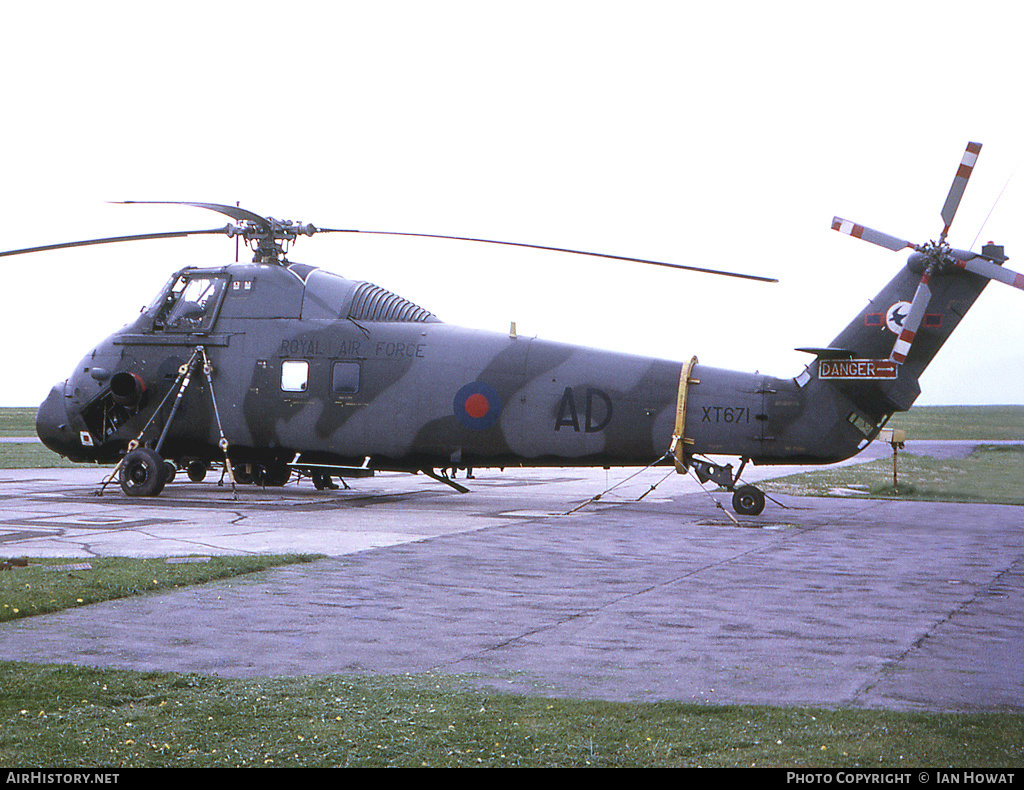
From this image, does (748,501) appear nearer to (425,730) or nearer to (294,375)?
(294,375)

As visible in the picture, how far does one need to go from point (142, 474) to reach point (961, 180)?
15300 mm

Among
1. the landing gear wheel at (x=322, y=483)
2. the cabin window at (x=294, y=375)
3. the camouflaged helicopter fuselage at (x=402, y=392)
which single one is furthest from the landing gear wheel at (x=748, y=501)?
the landing gear wheel at (x=322, y=483)

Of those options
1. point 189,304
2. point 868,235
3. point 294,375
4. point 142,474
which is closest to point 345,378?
point 294,375

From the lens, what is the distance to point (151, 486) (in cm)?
1822

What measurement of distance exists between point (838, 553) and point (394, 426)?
8.76 m

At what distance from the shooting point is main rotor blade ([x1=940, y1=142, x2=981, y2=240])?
1354 centimetres

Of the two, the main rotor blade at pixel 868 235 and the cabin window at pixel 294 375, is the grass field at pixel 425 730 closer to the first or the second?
the main rotor blade at pixel 868 235

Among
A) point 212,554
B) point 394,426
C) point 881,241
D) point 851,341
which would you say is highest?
point 881,241

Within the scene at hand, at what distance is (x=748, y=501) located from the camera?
54.2ft

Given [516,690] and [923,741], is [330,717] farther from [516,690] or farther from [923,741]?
[923,741]

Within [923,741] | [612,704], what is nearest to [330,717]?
[612,704]

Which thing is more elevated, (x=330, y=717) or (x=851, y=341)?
(x=851, y=341)

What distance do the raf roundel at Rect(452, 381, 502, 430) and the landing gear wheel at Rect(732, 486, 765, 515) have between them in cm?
455

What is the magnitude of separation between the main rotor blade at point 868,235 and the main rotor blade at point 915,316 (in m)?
0.64
